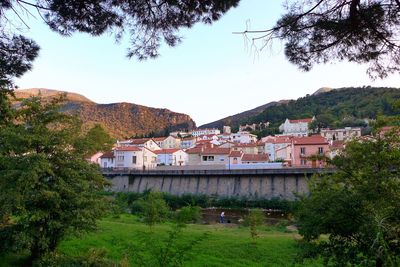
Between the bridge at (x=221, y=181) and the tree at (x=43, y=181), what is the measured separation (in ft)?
80.4

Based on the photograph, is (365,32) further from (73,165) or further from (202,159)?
(202,159)

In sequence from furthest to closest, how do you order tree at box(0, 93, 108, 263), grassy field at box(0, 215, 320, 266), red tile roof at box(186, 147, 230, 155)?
1. red tile roof at box(186, 147, 230, 155)
2. grassy field at box(0, 215, 320, 266)
3. tree at box(0, 93, 108, 263)

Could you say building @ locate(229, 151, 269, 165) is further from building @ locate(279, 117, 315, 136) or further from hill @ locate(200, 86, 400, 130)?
hill @ locate(200, 86, 400, 130)

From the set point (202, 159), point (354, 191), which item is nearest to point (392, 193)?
point (354, 191)

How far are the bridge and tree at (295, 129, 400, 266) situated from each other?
23.9 m

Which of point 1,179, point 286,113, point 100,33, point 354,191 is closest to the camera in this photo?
point 100,33

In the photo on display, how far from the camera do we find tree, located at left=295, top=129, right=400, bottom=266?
6.25m

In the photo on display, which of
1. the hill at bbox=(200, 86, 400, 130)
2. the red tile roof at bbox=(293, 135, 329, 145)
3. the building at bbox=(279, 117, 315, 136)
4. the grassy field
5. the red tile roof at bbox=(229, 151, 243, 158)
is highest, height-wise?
the hill at bbox=(200, 86, 400, 130)

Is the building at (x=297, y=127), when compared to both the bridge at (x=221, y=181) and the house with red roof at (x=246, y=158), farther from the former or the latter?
the bridge at (x=221, y=181)

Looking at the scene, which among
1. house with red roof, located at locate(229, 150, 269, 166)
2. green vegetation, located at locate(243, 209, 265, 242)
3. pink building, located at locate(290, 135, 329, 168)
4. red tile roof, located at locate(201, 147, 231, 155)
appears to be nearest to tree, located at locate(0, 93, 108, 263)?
green vegetation, located at locate(243, 209, 265, 242)

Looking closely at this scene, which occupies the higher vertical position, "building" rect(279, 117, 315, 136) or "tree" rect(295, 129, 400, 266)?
"building" rect(279, 117, 315, 136)

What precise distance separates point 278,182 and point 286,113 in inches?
3409

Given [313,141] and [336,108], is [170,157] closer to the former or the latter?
[313,141]

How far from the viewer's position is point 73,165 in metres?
10.3
